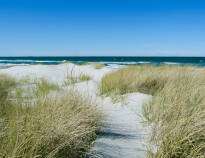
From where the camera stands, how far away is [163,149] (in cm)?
154

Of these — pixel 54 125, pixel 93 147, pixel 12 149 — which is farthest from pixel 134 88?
pixel 12 149

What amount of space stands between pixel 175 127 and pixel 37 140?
1.10 m

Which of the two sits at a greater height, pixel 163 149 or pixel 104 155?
pixel 163 149

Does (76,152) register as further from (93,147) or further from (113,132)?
(113,132)

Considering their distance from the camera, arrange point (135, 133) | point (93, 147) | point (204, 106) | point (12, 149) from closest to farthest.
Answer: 1. point (12, 149)
2. point (93, 147)
3. point (204, 106)
4. point (135, 133)

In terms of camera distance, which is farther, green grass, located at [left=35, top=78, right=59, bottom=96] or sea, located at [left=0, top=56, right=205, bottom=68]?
sea, located at [left=0, top=56, right=205, bottom=68]

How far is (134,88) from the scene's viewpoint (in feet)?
15.2

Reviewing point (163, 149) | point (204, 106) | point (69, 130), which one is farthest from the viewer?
point (204, 106)

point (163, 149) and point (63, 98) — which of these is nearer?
point (163, 149)

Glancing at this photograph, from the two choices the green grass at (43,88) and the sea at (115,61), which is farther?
the sea at (115,61)

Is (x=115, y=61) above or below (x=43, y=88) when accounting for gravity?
below

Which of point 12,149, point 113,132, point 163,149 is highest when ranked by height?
point 12,149

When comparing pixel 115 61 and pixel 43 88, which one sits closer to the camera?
pixel 43 88

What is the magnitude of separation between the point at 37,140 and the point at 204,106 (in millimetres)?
1766
